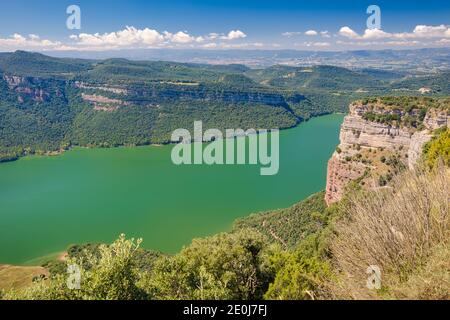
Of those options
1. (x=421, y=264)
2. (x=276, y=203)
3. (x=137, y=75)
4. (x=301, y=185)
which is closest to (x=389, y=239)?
(x=421, y=264)

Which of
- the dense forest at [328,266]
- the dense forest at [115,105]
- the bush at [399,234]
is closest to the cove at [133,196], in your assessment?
the dense forest at [115,105]

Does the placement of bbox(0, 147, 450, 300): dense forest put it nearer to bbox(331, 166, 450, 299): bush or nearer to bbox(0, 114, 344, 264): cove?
bbox(331, 166, 450, 299): bush

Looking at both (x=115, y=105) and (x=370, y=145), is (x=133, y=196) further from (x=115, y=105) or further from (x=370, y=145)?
(x=115, y=105)

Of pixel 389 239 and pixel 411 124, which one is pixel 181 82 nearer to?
pixel 411 124

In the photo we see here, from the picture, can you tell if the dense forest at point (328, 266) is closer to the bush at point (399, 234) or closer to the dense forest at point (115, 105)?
the bush at point (399, 234)

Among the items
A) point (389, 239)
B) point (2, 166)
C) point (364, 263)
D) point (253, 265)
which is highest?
point (389, 239)
